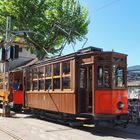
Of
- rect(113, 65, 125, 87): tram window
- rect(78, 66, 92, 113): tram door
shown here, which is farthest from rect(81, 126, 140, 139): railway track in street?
rect(113, 65, 125, 87): tram window

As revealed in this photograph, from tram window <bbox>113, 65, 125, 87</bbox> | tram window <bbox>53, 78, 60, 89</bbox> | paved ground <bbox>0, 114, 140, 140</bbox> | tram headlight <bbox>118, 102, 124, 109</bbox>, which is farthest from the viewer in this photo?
tram window <bbox>53, 78, 60, 89</bbox>

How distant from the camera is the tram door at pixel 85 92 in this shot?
45.7 feet

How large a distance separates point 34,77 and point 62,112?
3.94 m

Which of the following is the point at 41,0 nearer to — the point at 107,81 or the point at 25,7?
the point at 25,7

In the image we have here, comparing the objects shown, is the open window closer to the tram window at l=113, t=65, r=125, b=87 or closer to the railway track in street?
the tram window at l=113, t=65, r=125, b=87

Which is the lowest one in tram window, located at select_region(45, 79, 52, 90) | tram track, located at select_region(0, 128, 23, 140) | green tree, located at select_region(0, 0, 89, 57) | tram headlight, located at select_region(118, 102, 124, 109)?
tram track, located at select_region(0, 128, 23, 140)

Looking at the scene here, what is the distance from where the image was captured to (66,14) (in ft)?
124

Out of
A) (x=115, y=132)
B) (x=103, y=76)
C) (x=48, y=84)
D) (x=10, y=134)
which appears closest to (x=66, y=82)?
(x=103, y=76)

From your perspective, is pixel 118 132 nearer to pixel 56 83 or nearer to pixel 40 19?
pixel 56 83

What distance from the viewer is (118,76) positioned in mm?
13969

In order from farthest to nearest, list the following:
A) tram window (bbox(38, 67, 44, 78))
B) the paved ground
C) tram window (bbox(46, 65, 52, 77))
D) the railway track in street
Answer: tram window (bbox(38, 67, 44, 78)) < tram window (bbox(46, 65, 52, 77)) < the railway track in street < the paved ground

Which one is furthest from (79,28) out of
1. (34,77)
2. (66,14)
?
(34,77)

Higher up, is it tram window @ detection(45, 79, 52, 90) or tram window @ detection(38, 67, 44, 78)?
tram window @ detection(38, 67, 44, 78)

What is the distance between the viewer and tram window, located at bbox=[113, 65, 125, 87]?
13.8 meters
